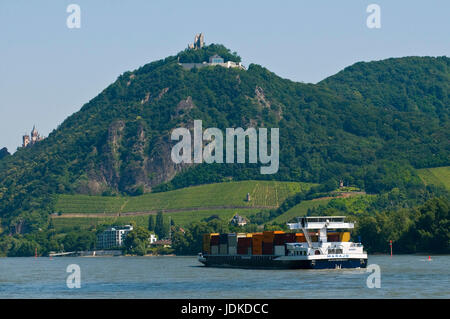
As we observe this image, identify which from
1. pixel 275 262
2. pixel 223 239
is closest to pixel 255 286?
pixel 275 262

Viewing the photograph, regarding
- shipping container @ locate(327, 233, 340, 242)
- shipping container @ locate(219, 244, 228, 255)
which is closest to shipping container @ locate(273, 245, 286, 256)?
shipping container @ locate(327, 233, 340, 242)

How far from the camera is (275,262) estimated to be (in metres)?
144

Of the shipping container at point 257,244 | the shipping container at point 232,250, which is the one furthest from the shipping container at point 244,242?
the shipping container at point 257,244

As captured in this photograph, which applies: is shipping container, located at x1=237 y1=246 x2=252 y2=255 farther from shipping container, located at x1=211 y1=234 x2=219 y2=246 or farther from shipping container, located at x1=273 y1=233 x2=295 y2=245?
shipping container, located at x1=211 y1=234 x2=219 y2=246

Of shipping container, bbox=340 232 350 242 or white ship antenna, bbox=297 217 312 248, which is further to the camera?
shipping container, bbox=340 232 350 242

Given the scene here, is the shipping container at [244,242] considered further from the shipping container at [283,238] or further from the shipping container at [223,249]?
the shipping container at [283,238]

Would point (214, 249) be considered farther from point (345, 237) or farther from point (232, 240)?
point (345, 237)

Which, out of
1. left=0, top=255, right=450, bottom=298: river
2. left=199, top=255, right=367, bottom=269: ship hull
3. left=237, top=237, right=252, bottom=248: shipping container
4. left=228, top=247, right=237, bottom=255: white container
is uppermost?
left=237, top=237, right=252, bottom=248: shipping container

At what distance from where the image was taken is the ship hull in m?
136

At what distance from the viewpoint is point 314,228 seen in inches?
5591

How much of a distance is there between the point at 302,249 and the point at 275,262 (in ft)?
22.0
